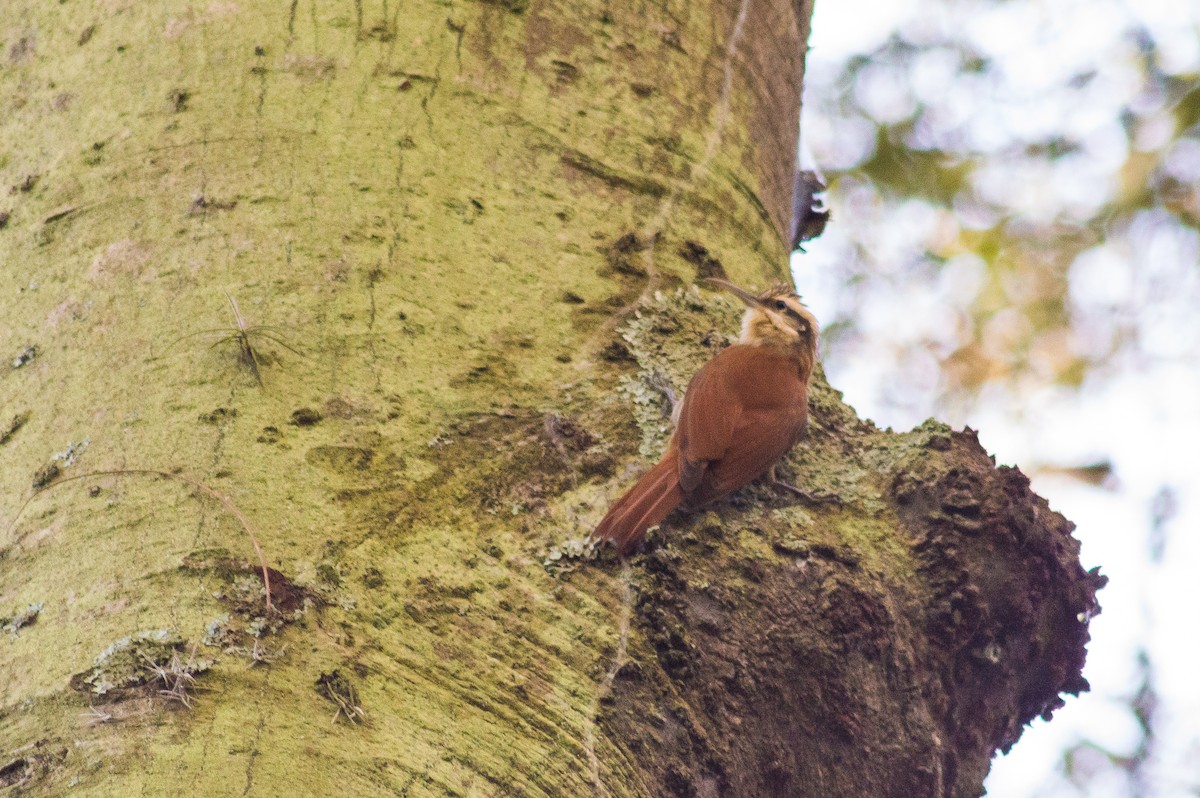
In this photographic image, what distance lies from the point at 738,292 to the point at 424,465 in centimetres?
89

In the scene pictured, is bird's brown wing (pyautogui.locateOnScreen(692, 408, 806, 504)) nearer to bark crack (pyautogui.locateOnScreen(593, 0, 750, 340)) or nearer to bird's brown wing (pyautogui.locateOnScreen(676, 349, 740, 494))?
bird's brown wing (pyautogui.locateOnScreen(676, 349, 740, 494))

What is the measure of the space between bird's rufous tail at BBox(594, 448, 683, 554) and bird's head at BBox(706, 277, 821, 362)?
60 cm

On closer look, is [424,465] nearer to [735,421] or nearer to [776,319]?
[735,421]

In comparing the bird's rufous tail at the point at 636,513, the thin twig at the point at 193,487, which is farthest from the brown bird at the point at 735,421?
the thin twig at the point at 193,487

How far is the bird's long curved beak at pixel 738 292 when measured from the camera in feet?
7.33

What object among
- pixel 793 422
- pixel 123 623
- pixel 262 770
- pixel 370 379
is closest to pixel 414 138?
pixel 370 379

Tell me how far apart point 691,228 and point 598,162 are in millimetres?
225

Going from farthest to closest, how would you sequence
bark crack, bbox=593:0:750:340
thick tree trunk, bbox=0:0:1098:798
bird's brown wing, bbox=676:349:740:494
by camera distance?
bark crack, bbox=593:0:750:340, bird's brown wing, bbox=676:349:740:494, thick tree trunk, bbox=0:0:1098:798

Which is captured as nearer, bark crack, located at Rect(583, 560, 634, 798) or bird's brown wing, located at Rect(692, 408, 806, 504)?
bark crack, located at Rect(583, 560, 634, 798)

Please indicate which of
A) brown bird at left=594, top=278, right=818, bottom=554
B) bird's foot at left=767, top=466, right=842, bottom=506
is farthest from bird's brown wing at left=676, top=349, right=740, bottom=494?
bird's foot at left=767, top=466, right=842, bottom=506

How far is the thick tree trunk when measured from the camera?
4.58ft

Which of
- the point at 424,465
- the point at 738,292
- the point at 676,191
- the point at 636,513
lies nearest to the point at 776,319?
the point at 738,292

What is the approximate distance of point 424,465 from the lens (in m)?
1.68

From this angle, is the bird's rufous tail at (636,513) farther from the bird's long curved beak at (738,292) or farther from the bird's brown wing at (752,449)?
the bird's long curved beak at (738,292)
